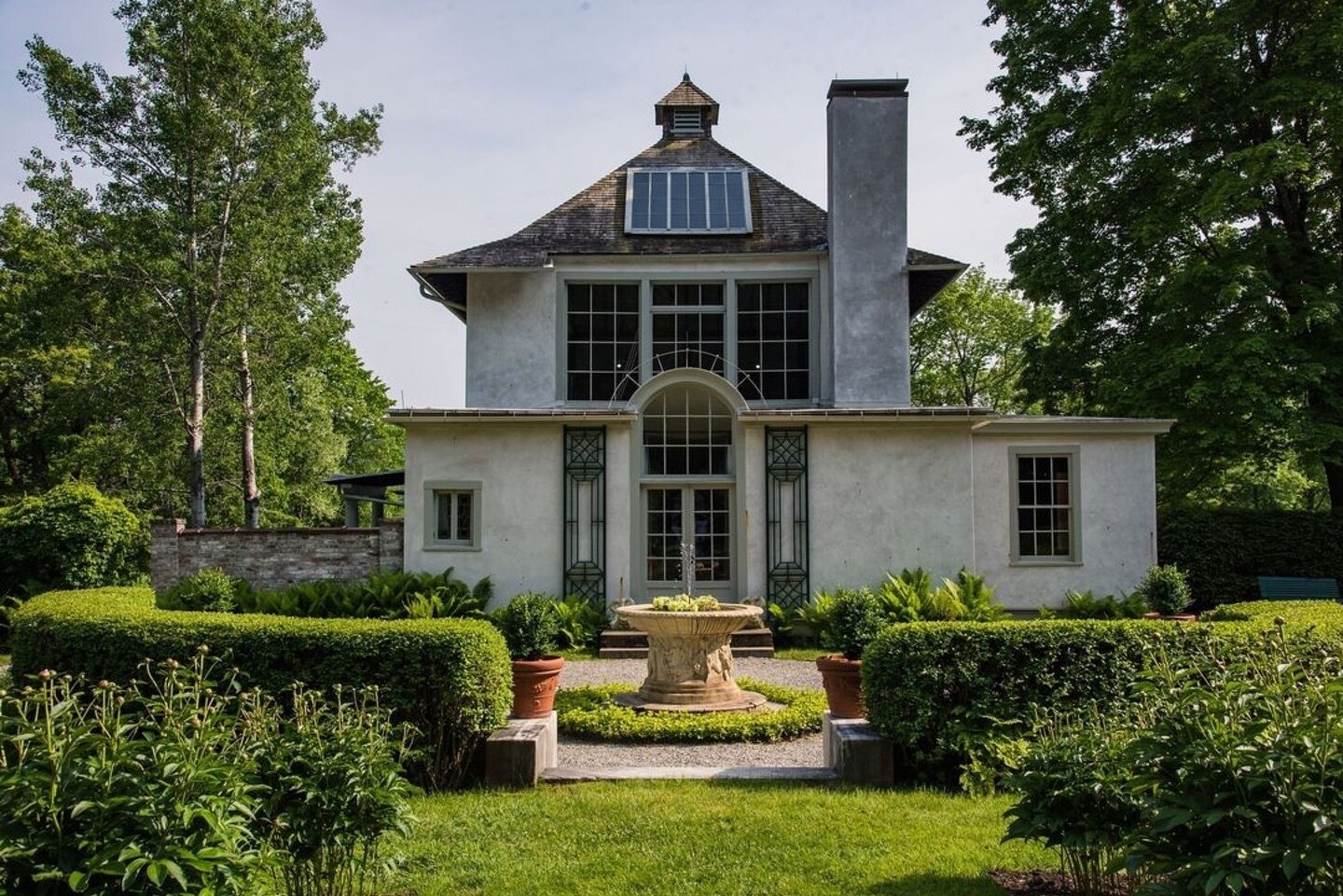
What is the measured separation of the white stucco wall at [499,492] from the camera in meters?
17.5

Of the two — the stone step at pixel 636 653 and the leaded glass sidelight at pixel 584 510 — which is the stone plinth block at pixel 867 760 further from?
the leaded glass sidelight at pixel 584 510

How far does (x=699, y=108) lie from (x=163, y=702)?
2121cm

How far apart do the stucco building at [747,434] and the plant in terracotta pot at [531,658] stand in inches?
297

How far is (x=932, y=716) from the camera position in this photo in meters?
7.54

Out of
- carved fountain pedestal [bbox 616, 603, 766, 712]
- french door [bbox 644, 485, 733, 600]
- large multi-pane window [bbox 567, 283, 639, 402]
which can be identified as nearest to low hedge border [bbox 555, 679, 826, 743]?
carved fountain pedestal [bbox 616, 603, 766, 712]

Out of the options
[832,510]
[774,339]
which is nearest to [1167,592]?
[832,510]

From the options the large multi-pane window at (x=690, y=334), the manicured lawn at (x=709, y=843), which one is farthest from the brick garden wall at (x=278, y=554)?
the manicured lawn at (x=709, y=843)

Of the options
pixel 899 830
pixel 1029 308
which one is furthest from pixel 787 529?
pixel 1029 308

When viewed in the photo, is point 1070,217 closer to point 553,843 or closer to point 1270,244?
point 1270,244

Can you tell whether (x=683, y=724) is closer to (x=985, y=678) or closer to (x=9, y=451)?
(x=985, y=678)

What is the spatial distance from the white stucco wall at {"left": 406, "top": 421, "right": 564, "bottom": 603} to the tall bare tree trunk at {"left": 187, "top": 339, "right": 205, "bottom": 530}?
26.7 feet

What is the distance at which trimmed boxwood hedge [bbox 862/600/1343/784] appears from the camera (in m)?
7.52

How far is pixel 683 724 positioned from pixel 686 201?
1359 centimetres

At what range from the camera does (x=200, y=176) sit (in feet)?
77.2
